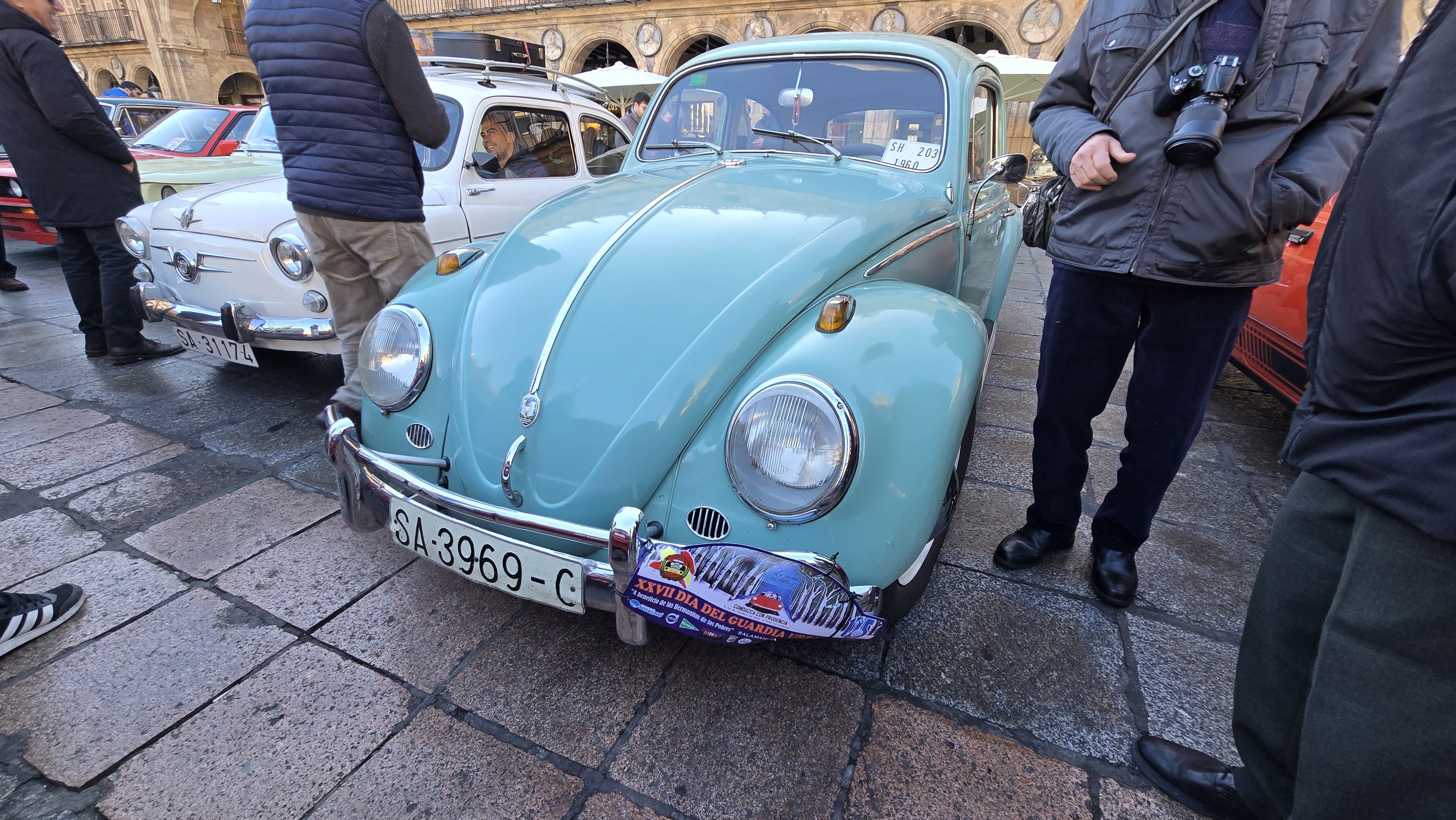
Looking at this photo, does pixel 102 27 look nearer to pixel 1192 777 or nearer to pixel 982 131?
pixel 982 131

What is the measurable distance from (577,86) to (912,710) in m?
5.56

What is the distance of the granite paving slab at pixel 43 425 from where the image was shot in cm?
299

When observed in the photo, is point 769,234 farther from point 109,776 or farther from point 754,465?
point 109,776

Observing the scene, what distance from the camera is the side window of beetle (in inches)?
112

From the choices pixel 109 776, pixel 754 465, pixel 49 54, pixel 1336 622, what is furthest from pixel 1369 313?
pixel 49 54

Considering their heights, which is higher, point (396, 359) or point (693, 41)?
point (693, 41)

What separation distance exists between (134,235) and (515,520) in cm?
388

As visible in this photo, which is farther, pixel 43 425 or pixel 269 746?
pixel 43 425

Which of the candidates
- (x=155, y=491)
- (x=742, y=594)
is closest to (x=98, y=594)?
(x=155, y=491)

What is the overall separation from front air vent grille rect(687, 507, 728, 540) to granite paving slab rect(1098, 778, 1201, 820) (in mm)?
1015

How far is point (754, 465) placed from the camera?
1.40 metres

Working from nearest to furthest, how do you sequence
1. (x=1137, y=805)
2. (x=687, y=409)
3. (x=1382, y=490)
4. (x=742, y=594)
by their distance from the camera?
(x=1382, y=490) < (x=742, y=594) < (x=1137, y=805) < (x=687, y=409)

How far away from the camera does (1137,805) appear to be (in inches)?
55.5

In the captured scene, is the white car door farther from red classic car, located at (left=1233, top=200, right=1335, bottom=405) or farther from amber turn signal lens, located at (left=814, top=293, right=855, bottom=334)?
red classic car, located at (left=1233, top=200, right=1335, bottom=405)
